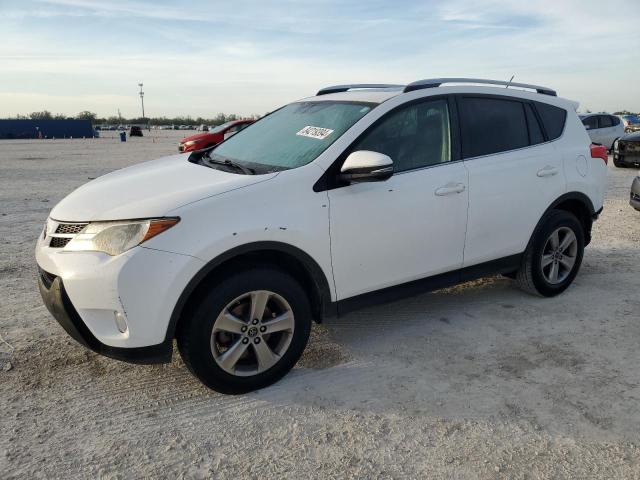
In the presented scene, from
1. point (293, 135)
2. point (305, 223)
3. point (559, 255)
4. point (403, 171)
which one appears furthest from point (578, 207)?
point (305, 223)

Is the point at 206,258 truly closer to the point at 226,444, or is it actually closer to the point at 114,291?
the point at 114,291

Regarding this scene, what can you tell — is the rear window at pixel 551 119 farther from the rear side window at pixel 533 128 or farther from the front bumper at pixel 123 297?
the front bumper at pixel 123 297

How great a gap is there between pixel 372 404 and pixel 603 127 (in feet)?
58.8

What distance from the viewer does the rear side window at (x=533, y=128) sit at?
4273 millimetres

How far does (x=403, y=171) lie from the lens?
348cm

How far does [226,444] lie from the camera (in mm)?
2619

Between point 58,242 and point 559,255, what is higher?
point 58,242

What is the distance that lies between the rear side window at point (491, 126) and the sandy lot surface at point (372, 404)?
52.3 inches

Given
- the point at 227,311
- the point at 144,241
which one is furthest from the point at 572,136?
the point at 144,241

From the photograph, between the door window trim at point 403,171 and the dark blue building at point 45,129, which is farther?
the dark blue building at point 45,129

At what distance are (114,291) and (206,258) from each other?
18.6 inches

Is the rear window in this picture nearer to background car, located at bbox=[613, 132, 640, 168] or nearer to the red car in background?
background car, located at bbox=[613, 132, 640, 168]

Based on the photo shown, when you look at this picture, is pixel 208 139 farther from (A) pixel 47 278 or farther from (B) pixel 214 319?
(B) pixel 214 319

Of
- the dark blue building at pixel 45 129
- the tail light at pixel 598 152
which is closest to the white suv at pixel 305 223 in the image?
the tail light at pixel 598 152
